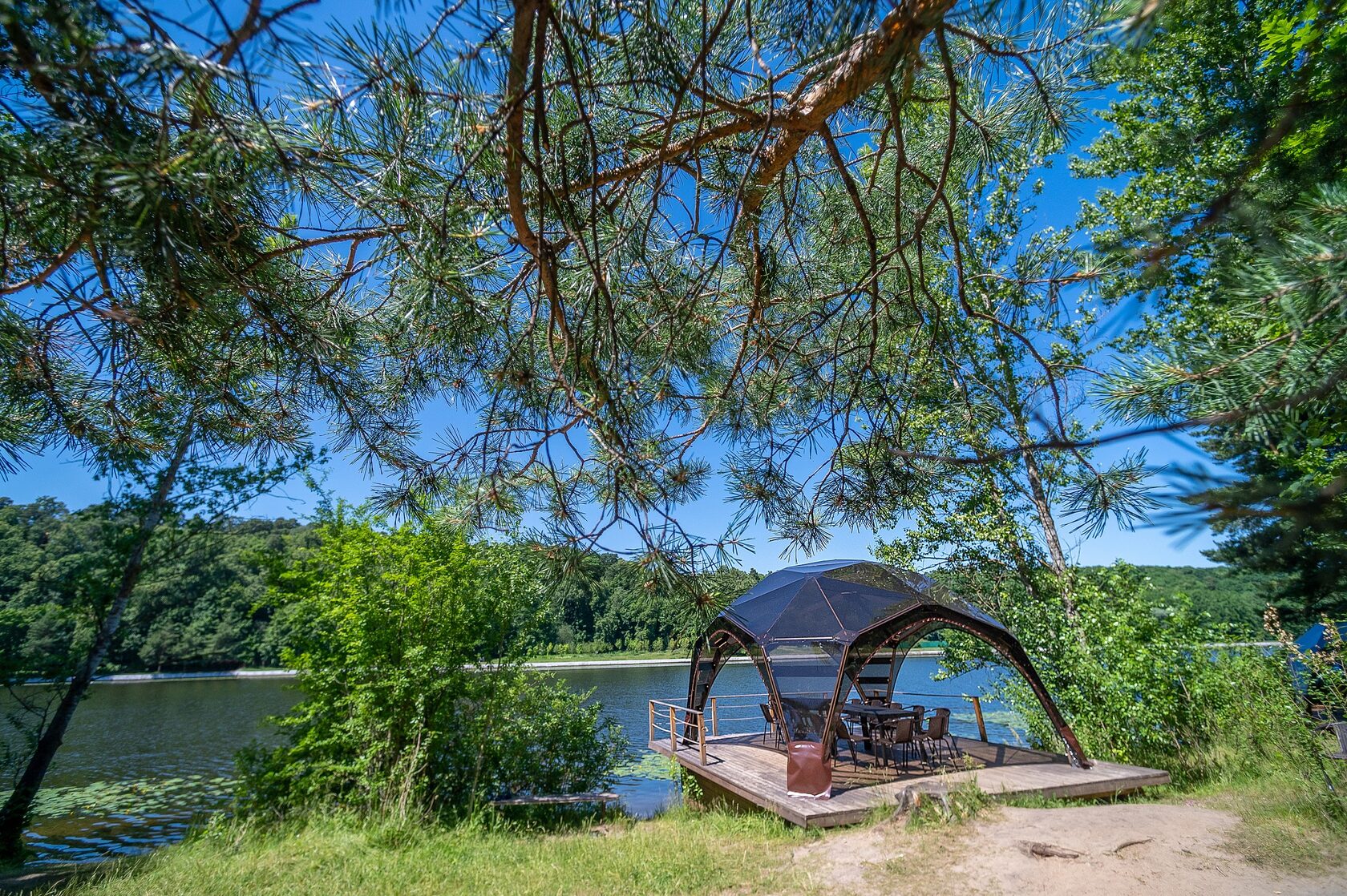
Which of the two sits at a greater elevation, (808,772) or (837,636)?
(837,636)

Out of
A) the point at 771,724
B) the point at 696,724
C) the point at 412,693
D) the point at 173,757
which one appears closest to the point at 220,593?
the point at 173,757

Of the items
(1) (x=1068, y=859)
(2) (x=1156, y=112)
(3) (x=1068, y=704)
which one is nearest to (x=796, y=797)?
(1) (x=1068, y=859)

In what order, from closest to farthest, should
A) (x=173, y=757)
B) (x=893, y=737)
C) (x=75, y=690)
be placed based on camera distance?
(x=893, y=737), (x=75, y=690), (x=173, y=757)

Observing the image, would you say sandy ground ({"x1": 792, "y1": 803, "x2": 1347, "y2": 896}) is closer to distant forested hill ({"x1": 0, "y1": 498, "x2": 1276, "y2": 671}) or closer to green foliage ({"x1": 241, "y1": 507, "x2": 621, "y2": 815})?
distant forested hill ({"x1": 0, "y1": 498, "x2": 1276, "y2": 671})

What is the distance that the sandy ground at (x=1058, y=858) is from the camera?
3943mm

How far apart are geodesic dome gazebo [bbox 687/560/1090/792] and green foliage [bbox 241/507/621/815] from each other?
9.30ft

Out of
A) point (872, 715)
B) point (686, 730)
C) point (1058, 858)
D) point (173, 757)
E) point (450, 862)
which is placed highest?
point (872, 715)

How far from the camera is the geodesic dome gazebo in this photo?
25.1 ft

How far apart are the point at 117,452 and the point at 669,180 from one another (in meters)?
2.85

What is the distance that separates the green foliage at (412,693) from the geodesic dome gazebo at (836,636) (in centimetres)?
283

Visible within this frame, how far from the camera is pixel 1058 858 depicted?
4426mm

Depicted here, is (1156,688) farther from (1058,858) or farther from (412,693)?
(412,693)

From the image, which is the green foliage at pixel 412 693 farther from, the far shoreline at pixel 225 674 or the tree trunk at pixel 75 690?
the far shoreline at pixel 225 674

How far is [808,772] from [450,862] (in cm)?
374
